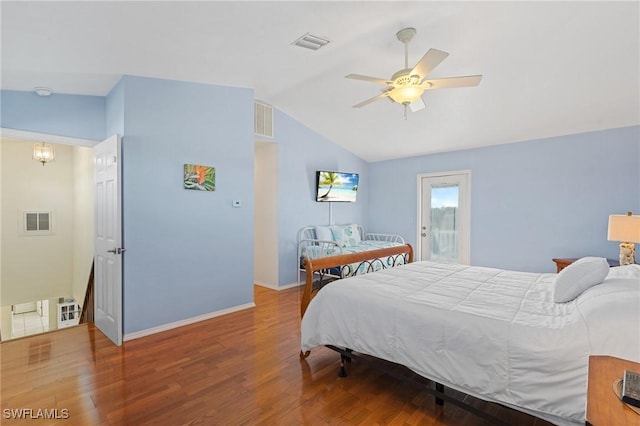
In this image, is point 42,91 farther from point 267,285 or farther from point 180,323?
point 267,285

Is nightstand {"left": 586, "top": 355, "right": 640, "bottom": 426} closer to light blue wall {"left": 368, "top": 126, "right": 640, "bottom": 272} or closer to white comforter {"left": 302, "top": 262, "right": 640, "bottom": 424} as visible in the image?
white comforter {"left": 302, "top": 262, "right": 640, "bottom": 424}

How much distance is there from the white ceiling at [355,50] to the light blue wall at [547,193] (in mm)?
371

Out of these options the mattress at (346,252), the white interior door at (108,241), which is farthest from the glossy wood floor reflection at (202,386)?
the mattress at (346,252)

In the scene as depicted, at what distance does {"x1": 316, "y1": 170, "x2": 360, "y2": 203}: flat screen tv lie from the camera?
550cm

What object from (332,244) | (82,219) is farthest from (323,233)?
(82,219)

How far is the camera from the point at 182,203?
11.5ft

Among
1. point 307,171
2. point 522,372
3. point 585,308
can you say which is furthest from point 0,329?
point 585,308

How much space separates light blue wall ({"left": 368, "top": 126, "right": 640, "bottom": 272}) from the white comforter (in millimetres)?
2470

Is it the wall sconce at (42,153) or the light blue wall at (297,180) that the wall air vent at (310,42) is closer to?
the light blue wall at (297,180)

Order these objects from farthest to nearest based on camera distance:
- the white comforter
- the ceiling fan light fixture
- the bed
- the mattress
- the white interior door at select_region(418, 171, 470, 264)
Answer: the white interior door at select_region(418, 171, 470, 264)
the bed
the mattress
the ceiling fan light fixture
the white comforter

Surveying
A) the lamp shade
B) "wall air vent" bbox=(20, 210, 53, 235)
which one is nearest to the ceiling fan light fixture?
the lamp shade

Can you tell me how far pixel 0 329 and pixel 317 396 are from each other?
17.2ft

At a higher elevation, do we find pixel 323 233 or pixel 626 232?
pixel 626 232

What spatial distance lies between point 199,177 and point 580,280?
12.0 feet
